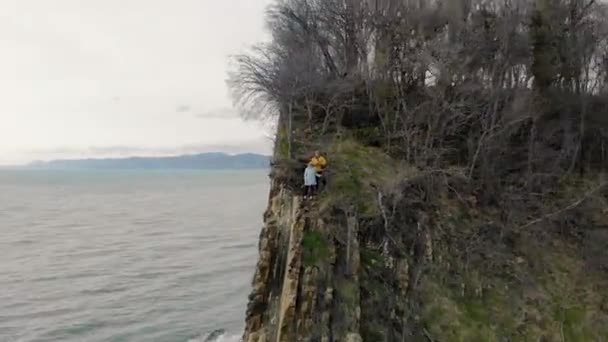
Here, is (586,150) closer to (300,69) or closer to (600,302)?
(600,302)

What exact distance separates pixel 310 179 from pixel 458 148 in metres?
9.23

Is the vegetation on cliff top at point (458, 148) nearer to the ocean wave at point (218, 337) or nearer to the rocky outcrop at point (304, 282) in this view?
the rocky outcrop at point (304, 282)

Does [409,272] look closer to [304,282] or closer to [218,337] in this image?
[304,282]

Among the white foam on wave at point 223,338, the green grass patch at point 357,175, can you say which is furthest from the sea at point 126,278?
the green grass patch at point 357,175

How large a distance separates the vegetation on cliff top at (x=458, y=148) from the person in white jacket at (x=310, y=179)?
0.57 metres

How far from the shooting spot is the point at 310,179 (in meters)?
18.9

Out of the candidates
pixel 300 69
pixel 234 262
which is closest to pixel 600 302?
pixel 300 69

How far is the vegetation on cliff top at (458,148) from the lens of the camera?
62.5 feet

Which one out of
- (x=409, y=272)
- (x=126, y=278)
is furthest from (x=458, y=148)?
(x=126, y=278)

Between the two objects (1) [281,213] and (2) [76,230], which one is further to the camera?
(2) [76,230]

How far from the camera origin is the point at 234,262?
45188 mm

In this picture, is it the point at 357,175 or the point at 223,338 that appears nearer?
the point at 357,175

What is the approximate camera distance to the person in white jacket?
18.9 meters

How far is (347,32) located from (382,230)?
12121 mm
